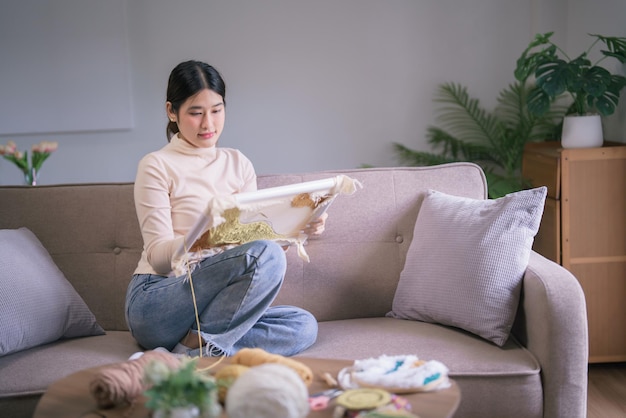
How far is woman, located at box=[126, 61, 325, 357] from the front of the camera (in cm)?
212

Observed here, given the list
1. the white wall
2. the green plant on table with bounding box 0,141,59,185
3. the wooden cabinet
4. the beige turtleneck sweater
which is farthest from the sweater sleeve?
the white wall

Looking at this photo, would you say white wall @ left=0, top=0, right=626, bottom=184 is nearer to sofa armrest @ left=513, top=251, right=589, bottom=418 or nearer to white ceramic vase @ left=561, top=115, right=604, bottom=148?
white ceramic vase @ left=561, top=115, right=604, bottom=148

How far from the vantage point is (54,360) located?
2094 millimetres

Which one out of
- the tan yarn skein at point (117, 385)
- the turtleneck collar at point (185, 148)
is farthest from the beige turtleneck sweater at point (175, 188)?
the tan yarn skein at point (117, 385)

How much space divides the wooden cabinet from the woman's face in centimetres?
146

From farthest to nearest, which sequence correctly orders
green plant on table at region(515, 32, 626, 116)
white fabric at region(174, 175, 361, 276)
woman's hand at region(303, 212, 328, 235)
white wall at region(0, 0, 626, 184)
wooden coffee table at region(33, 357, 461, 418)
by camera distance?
white wall at region(0, 0, 626, 184), green plant on table at region(515, 32, 626, 116), woman's hand at region(303, 212, 328, 235), white fabric at region(174, 175, 361, 276), wooden coffee table at region(33, 357, 461, 418)

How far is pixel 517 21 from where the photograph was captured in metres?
3.90

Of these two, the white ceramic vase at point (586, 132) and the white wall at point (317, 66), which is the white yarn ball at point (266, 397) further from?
the white wall at point (317, 66)

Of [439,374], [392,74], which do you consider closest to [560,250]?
[392,74]

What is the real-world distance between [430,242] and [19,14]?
265cm

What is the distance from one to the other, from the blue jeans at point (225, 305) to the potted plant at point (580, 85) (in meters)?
1.54

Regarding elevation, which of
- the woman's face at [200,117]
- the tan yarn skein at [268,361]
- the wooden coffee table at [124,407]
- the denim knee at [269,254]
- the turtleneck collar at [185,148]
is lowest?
the wooden coffee table at [124,407]

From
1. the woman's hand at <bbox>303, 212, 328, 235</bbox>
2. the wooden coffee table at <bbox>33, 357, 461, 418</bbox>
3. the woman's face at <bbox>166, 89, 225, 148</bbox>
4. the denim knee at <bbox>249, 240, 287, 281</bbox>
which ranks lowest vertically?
the wooden coffee table at <bbox>33, 357, 461, 418</bbox>

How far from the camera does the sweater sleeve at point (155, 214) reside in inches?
84.2
